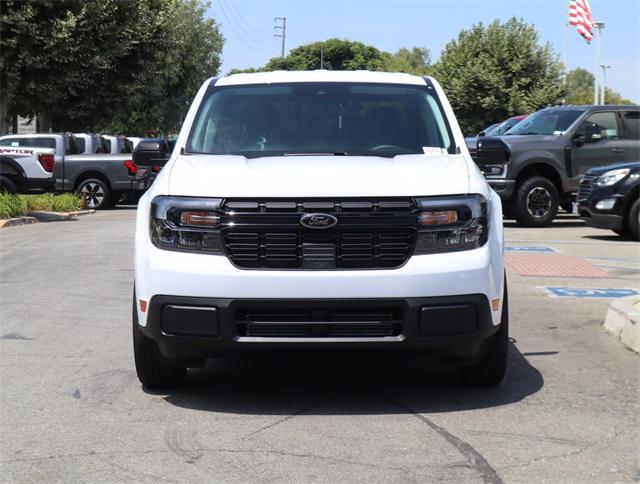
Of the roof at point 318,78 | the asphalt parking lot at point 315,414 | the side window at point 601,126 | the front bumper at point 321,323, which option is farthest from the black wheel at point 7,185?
the front bumper at point 321,323

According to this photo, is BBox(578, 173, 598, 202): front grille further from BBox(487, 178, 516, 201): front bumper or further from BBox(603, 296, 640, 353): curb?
BBox(603, 296, 640, 353): curb

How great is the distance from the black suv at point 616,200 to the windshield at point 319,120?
31.1 feet

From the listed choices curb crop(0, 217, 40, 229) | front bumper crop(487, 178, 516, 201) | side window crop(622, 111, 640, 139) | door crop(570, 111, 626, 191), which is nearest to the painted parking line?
front bumper crop(487, 178, 516, 201)

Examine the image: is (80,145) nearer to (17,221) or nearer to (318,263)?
(17,221)

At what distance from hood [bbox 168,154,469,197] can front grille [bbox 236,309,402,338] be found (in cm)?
61

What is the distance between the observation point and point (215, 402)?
587 cm

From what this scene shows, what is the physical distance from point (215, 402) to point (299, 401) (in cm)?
47

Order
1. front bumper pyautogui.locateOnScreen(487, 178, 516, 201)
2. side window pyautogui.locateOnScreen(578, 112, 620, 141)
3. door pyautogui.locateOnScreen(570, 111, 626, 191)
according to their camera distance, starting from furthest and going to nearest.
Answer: side window pyautogui.locateOnScreen(578, 112, 620, 141), door pyautogui.locateOnScreen(570, 111, 626, 191), front bumper pyautogui.locateOnScreen(487, 178, 516, 201)

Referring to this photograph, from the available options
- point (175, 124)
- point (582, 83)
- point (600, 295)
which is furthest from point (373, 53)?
point (600, 295)

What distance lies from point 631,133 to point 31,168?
13.7 meters

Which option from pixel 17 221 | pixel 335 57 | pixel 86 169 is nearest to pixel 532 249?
pixel 17 221

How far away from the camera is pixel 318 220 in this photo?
5.41 metres

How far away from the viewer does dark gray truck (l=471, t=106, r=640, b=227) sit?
18094 mm

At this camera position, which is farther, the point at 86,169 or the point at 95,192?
the point at 95,192
